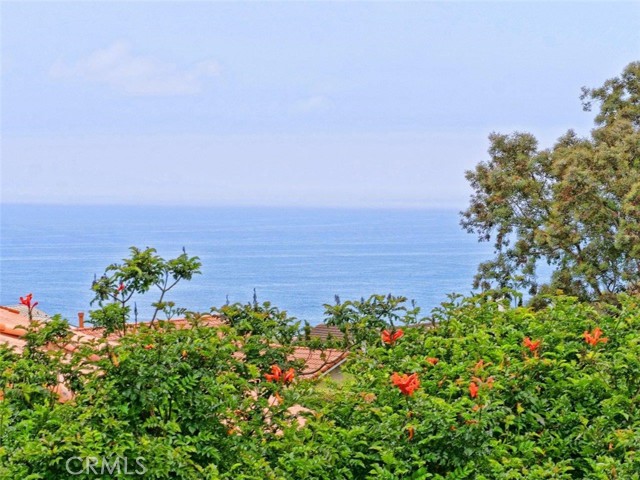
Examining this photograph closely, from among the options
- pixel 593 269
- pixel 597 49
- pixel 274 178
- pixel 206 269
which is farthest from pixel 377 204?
pixel 593 269

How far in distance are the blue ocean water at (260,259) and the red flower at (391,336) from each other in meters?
15.6

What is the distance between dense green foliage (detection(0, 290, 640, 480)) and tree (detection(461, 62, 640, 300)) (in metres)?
10.9

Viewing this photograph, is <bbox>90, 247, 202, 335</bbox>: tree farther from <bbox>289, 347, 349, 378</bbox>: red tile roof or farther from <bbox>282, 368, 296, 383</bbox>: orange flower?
<bbox>289, 347, 349, 378</bbox>: red tile roof

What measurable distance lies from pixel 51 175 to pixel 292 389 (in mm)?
79978

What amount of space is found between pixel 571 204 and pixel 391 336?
12.5 meters

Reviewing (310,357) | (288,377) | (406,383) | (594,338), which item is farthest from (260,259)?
(406,383)

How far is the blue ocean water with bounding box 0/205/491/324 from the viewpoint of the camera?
39.4 meters

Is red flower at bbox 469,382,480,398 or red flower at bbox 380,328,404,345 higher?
red flower at bbox 380,328,404,345

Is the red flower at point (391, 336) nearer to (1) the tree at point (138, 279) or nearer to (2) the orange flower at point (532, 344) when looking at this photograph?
(2) the orange flower at point (532, 344)

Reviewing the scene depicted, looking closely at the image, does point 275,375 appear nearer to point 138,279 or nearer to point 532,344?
point 138,279

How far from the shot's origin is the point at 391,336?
4.66 metres

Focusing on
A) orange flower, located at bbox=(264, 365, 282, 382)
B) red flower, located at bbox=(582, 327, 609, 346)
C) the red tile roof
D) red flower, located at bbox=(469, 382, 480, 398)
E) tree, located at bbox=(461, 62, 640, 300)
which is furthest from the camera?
tree, located at bbox=(461, 62, 640, 300)

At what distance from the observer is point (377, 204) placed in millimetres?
115750

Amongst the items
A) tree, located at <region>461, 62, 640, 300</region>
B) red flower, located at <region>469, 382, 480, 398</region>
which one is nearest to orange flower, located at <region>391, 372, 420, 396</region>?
red flower, located at <region>469, 382, 480, 398</region>
